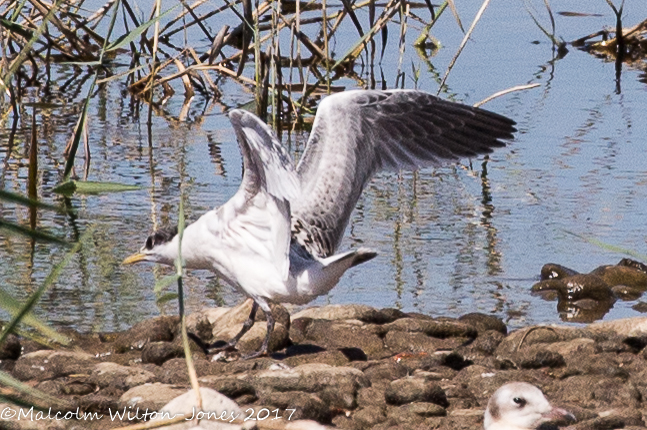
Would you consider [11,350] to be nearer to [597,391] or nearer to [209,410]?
[209,410]

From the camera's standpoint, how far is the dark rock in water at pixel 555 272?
7.54m

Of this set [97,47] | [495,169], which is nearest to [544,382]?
[495,169]

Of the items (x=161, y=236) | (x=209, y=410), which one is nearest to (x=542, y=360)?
(x=209, y=410)

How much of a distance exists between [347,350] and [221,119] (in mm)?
5240

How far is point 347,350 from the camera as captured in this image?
6203mm

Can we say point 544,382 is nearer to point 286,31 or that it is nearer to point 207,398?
point 207,398

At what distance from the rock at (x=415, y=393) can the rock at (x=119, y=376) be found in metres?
1.02

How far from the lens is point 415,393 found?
5.25m

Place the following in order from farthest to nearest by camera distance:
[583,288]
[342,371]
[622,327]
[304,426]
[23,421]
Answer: [583,288], [622,327], [342,371], [304,426], [23,421]

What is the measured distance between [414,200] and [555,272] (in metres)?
1.69

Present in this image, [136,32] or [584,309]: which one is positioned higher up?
[136,32]

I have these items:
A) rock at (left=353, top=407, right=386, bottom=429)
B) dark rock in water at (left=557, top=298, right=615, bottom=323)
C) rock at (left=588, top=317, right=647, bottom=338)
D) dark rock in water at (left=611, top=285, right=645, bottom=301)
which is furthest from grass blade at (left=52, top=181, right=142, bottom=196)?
dark rock in water at (left=611, top=285, right=645, bottom=301)

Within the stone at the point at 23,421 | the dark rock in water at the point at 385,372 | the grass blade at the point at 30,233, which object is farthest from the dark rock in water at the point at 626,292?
the grass blade at the point at 30,233

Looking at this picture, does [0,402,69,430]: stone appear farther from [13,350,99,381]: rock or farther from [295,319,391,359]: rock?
[295,319,391,359]: rock
